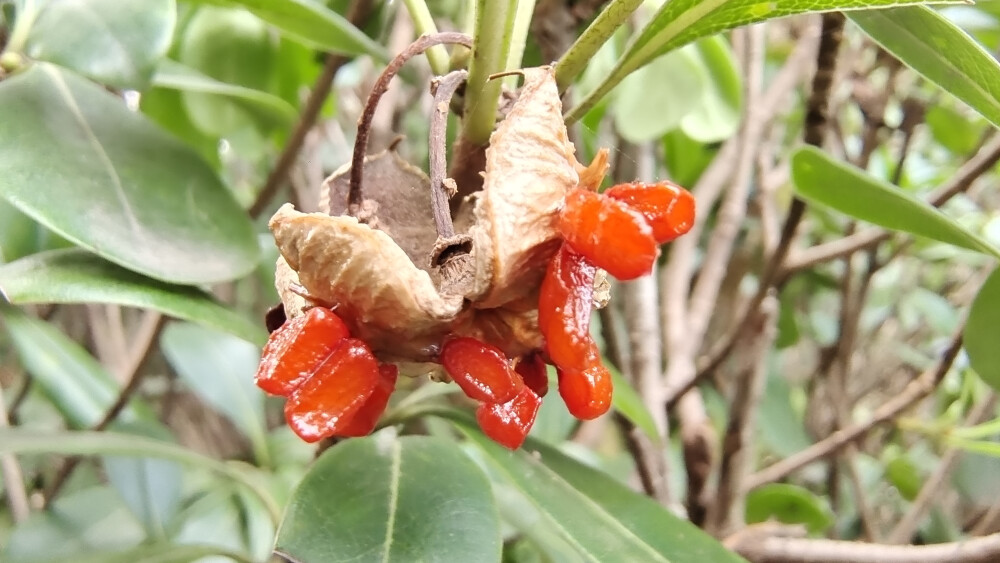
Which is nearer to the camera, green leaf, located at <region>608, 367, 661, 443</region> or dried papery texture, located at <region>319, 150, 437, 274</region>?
dried papery texture, located at <region>319, 150, 437, 274</region>

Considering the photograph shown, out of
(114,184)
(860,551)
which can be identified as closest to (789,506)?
(860,551)

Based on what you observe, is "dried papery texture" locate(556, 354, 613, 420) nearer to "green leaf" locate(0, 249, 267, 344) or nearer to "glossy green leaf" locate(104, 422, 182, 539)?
"green leaf" locate(0, 249, 267, 344)

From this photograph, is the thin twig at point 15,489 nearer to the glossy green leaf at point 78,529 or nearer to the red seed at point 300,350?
the glossy green leaf at point 78,529

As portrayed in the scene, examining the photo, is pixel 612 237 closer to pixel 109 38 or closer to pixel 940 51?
pixel 940 51

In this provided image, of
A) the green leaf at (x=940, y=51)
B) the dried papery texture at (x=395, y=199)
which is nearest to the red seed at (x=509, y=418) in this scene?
the dried papery texture at (x=395, y=199)

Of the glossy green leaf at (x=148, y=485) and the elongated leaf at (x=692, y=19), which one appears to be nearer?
the elongated leaf at (x=692, y=19)

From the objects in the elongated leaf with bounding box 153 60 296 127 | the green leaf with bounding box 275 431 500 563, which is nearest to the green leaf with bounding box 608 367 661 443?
the green leaf with bounding box 275 431 500 563
